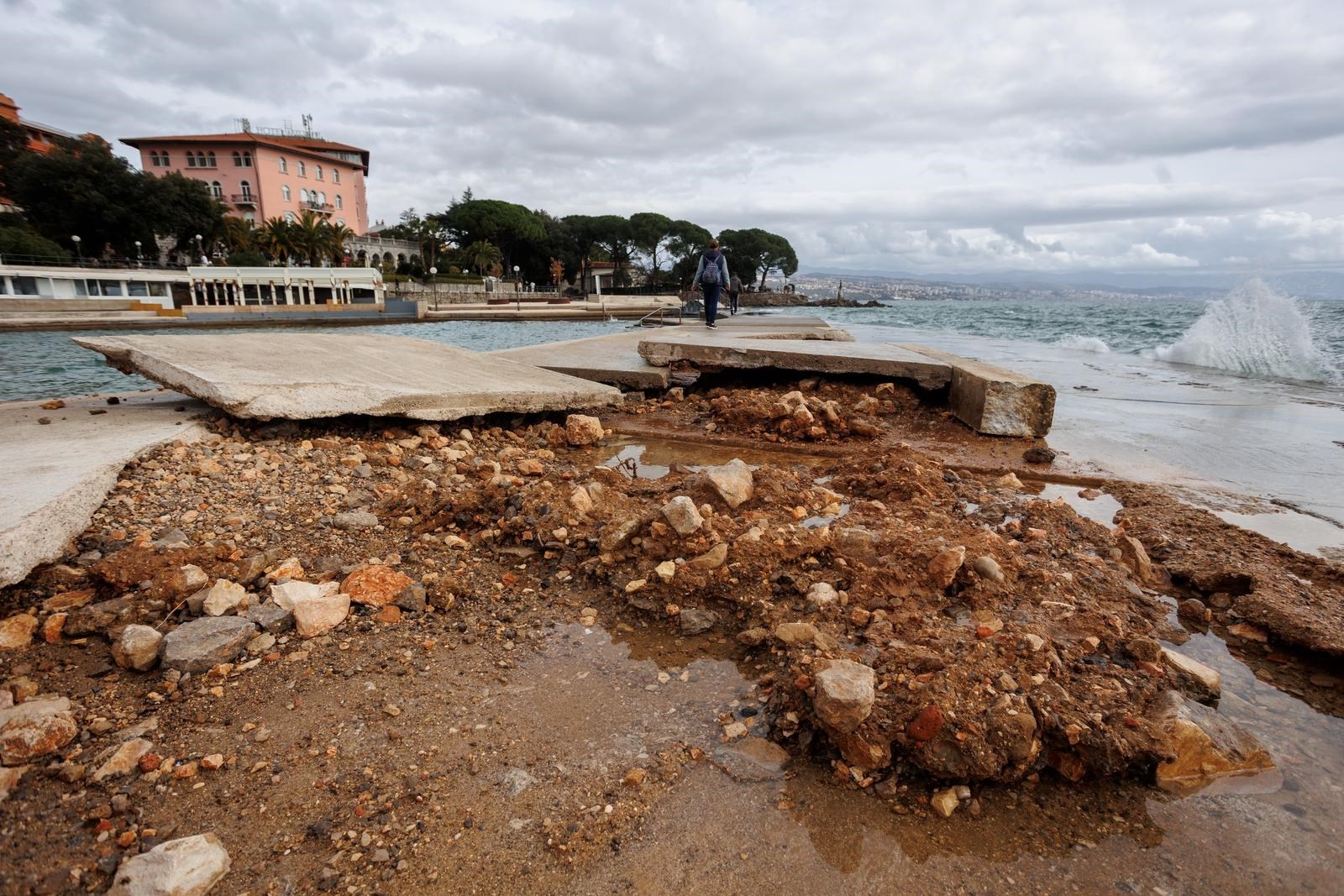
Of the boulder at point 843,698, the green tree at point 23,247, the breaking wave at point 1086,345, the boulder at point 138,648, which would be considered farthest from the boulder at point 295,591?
the green tree at point 23,247

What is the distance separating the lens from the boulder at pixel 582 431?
4.70 metres

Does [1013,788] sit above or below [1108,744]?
below

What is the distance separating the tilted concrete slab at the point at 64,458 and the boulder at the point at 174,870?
53.2 inches

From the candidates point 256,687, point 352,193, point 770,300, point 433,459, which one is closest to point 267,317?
point 433,459

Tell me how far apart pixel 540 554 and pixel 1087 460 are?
401cm

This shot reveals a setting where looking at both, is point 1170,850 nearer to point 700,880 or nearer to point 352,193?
point 700,880

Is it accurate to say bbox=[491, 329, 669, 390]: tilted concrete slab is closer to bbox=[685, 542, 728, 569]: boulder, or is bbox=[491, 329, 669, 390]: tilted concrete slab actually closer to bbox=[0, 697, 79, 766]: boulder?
bbox=[685, 542, 728, 569]: boulder

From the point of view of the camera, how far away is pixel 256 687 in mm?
1910

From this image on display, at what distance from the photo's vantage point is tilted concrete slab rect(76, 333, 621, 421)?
3834 millimetres

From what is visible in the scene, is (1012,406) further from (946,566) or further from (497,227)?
(497,227)

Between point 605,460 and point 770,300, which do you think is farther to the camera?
point 770,300

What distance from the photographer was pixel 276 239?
4869cm

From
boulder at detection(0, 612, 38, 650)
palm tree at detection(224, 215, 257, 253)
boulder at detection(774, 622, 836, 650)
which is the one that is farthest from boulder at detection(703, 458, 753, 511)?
palm tree at detection(224, 215, 257, 253)

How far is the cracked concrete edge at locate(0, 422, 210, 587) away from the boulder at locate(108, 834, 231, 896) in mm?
1348
